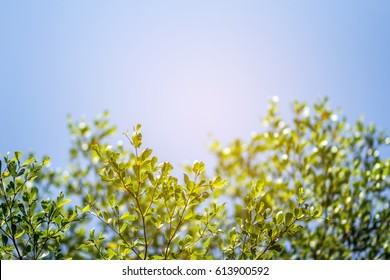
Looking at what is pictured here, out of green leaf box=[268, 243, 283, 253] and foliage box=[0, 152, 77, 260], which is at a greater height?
foliage box=[0, 152, 77, 260]

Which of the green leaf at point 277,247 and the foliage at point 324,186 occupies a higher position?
the foliage at point 324,186

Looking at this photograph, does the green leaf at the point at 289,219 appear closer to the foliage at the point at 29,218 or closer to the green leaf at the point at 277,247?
the green leaf at the point at 277,247

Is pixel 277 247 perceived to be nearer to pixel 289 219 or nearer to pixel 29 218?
pixel 289 219

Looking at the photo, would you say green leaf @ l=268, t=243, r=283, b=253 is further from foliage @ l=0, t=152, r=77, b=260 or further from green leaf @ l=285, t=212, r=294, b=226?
foliage @ l=0, t=152, r=77, b=260

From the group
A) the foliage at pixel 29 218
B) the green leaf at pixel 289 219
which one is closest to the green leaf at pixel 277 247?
the green leaf at pixel 289 219

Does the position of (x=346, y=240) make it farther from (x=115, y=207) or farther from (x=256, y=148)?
(x=115, y=207)

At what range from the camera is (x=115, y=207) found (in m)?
3.67

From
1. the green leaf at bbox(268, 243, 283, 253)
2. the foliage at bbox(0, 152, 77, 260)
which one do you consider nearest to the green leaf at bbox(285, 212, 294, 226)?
the green leaf at bbox(268, 243, 283, 253)

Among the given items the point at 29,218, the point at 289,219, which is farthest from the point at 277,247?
the point at 29,218

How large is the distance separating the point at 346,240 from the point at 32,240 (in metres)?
4.50

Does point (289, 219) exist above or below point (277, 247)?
above

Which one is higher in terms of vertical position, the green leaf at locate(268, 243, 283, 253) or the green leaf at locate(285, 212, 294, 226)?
the green leaf at locate(285, 212, 294, 226)

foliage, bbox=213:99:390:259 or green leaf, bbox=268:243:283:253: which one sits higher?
foliage, bbox=213:99:390:259
